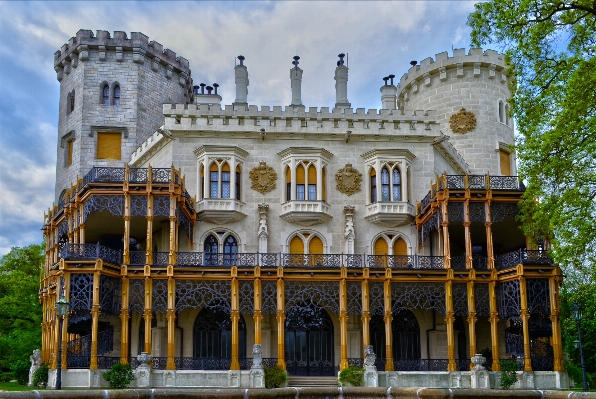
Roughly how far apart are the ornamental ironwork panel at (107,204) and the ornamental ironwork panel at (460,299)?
15.1 metres

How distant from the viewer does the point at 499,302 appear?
33.8 meters

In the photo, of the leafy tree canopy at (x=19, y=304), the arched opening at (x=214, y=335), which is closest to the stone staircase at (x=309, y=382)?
the arched opening at (x=214, y=335)

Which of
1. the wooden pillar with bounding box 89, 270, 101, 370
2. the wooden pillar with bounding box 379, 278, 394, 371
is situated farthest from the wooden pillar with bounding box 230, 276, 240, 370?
the wooden pillar with bounding box 379, 278, 394, 371

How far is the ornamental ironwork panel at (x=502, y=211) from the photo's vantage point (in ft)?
112

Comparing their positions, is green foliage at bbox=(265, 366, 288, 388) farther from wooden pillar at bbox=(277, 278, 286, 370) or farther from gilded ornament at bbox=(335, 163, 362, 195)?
gilded ornament at bbox=(335, 163, 362, 195)

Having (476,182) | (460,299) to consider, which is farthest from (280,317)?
(476,182)

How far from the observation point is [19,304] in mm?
48531

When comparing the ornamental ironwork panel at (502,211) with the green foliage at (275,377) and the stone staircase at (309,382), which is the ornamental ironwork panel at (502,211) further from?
the green foliage at (275,377)

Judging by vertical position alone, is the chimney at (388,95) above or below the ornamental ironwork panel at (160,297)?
above

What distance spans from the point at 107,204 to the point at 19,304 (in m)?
18.5

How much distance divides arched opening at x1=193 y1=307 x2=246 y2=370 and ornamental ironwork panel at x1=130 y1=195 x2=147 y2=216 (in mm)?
5886

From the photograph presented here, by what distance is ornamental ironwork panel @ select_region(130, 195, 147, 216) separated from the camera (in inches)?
1335

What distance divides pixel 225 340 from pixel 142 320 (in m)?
4.19

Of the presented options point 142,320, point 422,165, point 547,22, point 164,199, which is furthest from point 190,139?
point 547,22
